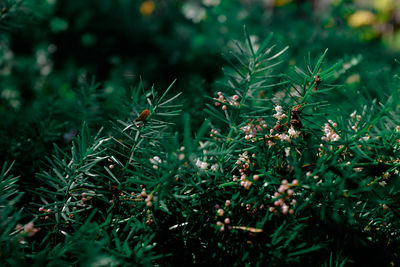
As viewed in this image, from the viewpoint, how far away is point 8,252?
0.33 meters

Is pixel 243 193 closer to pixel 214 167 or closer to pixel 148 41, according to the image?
pixel 214 167

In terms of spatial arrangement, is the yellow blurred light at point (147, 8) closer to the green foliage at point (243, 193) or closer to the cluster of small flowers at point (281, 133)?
the green foliage at point (243, 193)

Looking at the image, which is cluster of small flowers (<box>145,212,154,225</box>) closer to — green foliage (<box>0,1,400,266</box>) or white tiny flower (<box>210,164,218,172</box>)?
green foliage (<box>0,1,400,266</box>)

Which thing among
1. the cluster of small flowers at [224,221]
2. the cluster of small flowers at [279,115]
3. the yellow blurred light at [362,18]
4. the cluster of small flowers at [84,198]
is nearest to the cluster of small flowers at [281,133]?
the cluster of small flowers at [279,115]

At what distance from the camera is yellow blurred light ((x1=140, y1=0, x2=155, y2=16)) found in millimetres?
2393

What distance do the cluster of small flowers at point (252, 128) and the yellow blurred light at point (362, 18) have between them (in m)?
2.16

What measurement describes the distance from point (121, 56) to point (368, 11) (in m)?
2.22

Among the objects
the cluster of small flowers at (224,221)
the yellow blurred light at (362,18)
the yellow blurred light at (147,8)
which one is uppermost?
the yellow blurred light at (362,18)

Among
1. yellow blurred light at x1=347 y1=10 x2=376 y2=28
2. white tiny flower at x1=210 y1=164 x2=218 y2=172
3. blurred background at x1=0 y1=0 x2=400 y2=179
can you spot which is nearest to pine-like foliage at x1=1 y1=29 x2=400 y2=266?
white tiny flower at x1=210 y1=164 x2=218 y2=172

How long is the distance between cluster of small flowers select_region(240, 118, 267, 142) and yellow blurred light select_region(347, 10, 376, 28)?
7.09ft

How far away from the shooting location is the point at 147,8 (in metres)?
2.42

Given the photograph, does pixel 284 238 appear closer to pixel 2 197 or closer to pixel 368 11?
pixel 2 197

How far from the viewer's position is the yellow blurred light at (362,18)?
2.25 metres

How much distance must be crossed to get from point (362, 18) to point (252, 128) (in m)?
2.53
